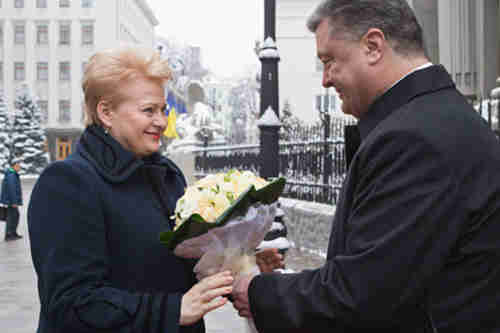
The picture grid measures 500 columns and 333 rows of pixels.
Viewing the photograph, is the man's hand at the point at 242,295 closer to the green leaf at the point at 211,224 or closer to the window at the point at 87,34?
the green leaf at the point at 211,224

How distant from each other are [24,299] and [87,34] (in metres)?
60.5

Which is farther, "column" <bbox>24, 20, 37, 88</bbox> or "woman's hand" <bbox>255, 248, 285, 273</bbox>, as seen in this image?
"column" <bbox>24, 20, 37, 88</bbox>

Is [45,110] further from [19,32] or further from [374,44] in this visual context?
[374,44]

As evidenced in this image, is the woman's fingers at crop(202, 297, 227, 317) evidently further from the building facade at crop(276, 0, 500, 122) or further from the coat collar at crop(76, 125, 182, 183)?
the building facade at crop(276, 0, 500, 122)

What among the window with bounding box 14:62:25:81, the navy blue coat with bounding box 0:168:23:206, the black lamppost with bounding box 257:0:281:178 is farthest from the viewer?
the window with bounding box 14:62:25:81

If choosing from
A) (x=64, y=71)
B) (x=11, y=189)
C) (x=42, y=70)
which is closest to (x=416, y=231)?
(x=11, y=189)

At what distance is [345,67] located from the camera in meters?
2.12

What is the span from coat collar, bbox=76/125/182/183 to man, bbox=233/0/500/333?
0.84m

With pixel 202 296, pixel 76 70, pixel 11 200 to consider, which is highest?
pixel 76 70

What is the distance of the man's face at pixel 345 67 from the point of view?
208 centimetres

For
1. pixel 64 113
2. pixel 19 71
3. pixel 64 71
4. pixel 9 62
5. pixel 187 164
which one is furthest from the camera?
pixel 64 71

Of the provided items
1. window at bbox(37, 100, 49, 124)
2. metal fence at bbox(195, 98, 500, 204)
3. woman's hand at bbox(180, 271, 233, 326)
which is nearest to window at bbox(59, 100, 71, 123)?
window at bbox(37, 100, 49, 124)

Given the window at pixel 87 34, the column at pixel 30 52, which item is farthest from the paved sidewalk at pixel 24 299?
the window at pixel 87 34

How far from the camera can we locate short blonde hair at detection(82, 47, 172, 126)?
8.02 ft
